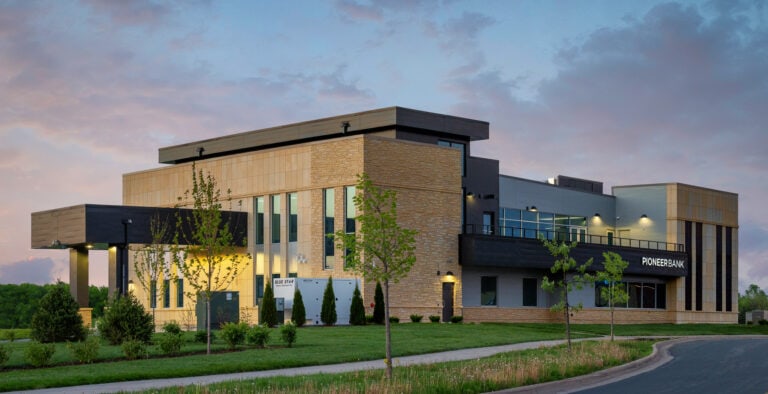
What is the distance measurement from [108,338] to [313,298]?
53.5ft

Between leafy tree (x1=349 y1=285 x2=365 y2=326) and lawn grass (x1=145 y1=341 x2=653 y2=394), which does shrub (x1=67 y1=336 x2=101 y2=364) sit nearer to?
lawn grass (x1=145 y1=341 x2=653 y2=394)

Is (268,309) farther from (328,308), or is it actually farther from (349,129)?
(349,129)

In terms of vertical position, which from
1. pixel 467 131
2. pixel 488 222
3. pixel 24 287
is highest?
pixel 467 131

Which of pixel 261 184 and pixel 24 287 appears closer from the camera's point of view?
pixel 261 184

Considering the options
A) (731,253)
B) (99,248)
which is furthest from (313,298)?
(731,253)

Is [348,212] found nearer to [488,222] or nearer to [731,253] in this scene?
[488,222]

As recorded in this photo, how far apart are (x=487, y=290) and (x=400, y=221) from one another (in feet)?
29.8

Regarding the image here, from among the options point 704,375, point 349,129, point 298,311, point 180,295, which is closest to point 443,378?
point 704,375

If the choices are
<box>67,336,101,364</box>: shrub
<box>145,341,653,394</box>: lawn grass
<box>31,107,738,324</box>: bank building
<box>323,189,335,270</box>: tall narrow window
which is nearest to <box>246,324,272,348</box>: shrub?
<box>67,336,101,364</box>: shrub

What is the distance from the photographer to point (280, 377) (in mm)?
22938

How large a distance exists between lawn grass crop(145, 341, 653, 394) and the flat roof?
28989mm

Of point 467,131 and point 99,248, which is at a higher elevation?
point 467,131

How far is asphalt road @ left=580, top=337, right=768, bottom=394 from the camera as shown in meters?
22.2

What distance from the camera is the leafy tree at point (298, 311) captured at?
49.0m
